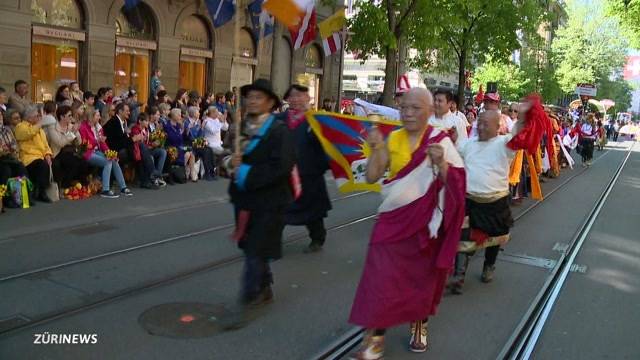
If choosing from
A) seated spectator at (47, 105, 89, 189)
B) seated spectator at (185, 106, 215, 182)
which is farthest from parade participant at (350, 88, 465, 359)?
seated spectator at (185, 106, 215, 182)

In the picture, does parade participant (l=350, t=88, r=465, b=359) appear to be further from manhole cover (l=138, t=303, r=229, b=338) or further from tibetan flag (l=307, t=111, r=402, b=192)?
tibetan flag (l=307, t=111, r=402, b=192)

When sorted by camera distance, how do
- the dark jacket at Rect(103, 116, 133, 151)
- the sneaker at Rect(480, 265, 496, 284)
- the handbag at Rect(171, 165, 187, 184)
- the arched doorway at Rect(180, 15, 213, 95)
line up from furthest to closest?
1. the arched doorway at Rect(180, 15, 213, 95)
2. the handbag at Rect(171, 165, 187, 184)
3. the dark jacket at Rect(103, 116, 133, 151)
4. the sneaker at Rect(480, 265, 496, 284)

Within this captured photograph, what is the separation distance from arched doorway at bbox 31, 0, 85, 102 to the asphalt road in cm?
695

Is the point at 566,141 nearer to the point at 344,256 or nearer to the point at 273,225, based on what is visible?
the point at 344,256

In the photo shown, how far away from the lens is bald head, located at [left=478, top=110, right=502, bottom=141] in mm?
5961

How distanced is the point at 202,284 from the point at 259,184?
1559mm

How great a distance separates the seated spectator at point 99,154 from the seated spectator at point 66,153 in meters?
0.16

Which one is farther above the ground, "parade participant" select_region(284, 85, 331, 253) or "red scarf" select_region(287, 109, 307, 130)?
"red scarf" select_region(287, 109, 307, 130)

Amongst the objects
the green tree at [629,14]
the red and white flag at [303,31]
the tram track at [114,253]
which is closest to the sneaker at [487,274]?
the tram track at [114,253]

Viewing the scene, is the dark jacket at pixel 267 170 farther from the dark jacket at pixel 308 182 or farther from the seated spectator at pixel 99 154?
the seated spectator at pixel 99 154

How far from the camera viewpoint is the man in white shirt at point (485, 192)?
6.00 metres

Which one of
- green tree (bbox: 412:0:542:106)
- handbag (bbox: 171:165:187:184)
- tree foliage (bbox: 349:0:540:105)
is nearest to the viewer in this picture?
handbag (bbox: 171:165:187:184)

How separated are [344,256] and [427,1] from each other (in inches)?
524

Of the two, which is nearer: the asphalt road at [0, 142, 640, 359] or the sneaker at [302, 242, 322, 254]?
the asphalt road at [0, 142, 640, 359]
